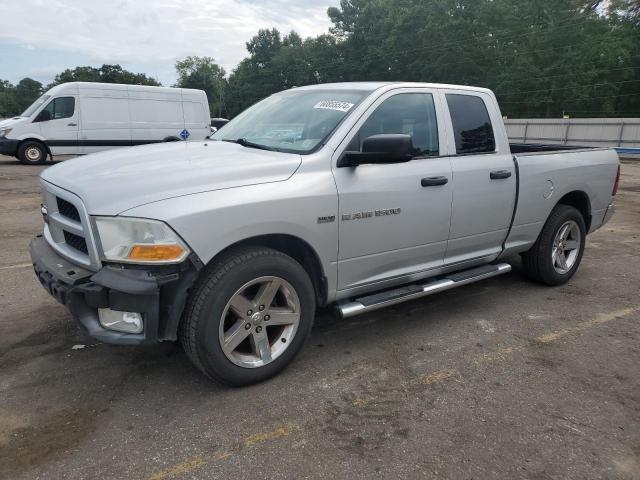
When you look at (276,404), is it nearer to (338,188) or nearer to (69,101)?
(338,188)

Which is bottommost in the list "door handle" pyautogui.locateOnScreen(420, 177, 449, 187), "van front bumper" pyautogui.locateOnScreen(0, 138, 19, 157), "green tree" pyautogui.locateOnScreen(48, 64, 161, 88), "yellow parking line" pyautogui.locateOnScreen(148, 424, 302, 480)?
"yellow parking line" pyautogui.locateOnScreen(148, 424, 302, 480)

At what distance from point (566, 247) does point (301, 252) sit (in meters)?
3.33

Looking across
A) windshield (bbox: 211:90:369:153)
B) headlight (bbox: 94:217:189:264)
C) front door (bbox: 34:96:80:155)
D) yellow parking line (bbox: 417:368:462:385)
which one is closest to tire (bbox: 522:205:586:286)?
yellow parking line (bbox: 417:368:462:385)

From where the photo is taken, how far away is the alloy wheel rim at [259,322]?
3029 millimetres

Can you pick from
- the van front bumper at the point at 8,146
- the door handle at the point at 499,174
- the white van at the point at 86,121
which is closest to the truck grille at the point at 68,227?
the door handle at the point at 499,174

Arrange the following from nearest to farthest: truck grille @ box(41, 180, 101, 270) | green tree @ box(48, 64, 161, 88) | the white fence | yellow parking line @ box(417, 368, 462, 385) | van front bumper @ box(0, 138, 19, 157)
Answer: truck grille @ box(41, 180, 101, 270) < yellow parking line @ box(417, 368, 462, 385) < van front bumper @ box(0, 138, 19, 157) < the white fence < green tree @ box(48, 64, 161, 88)

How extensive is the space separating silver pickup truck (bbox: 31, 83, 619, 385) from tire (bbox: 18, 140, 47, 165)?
14.3 metres

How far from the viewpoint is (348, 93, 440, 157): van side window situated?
3.65 metres

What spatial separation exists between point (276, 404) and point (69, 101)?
1562cm

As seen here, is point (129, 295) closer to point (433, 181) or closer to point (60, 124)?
point (433, 181)

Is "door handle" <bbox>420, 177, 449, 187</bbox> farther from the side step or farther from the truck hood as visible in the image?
the truck hood

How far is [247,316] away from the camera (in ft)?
10.1

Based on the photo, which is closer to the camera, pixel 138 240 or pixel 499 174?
pixel 138 240

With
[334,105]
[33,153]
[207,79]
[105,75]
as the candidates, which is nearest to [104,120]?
[33,153]
